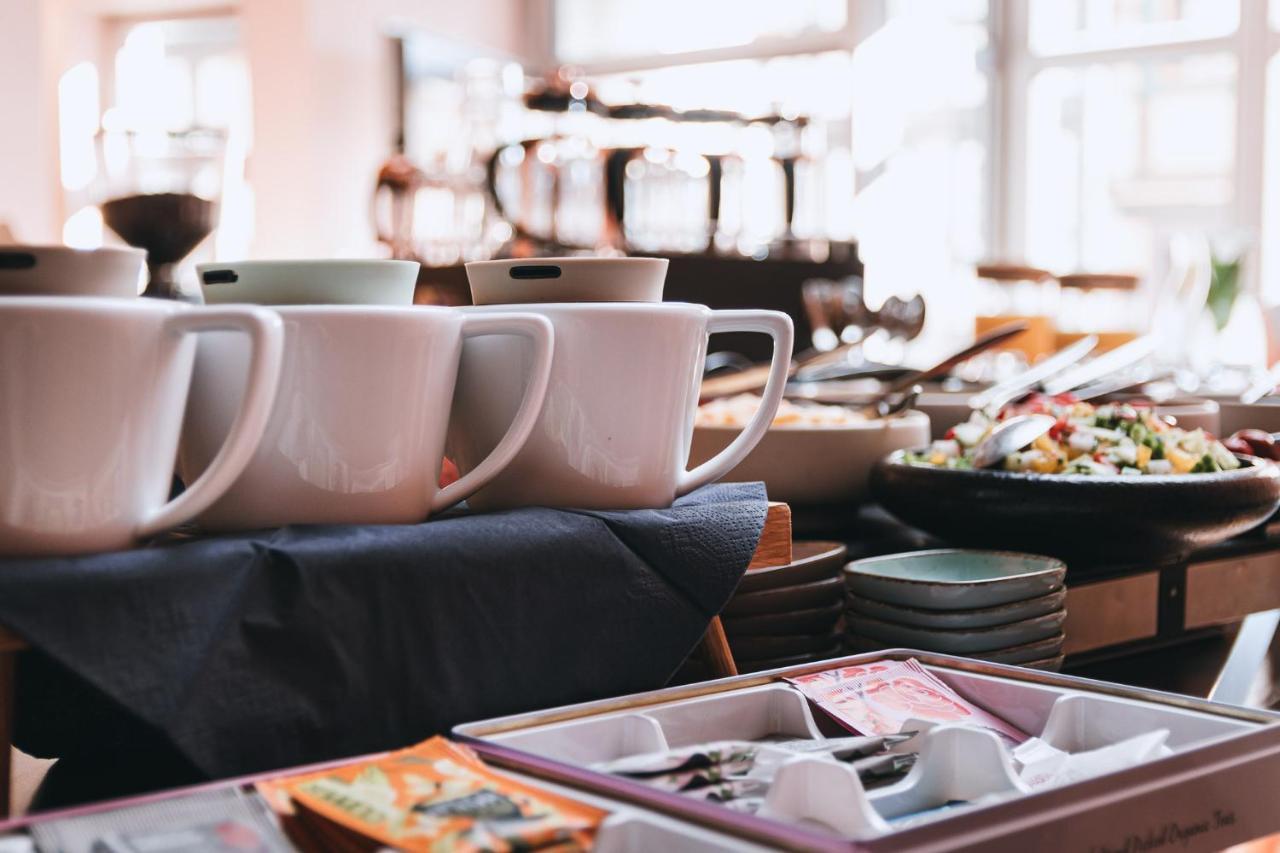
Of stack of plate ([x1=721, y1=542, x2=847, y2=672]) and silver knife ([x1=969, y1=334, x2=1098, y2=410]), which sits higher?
silver knife ([x1=969, y1=334, x2=1098, y2=410])

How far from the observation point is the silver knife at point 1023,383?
1.32 meters

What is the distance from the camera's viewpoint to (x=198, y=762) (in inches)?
19.5

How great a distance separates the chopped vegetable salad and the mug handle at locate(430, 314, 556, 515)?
19.9 inches

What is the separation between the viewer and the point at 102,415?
1.63 feet

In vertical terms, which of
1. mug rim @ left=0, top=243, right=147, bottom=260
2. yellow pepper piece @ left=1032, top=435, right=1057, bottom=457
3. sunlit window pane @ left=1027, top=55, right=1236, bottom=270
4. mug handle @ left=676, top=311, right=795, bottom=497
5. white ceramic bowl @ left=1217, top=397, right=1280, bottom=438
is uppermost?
sunlit window pane @ left=1027, top=55, right=1236, bottom=270

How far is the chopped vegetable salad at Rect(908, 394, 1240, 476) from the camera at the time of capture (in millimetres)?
1023

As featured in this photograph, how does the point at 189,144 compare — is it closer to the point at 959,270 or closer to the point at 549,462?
the point at 959,270

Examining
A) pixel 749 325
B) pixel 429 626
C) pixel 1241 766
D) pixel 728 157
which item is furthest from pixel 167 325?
pixel 728 157

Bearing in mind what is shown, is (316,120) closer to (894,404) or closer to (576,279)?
(894,404)

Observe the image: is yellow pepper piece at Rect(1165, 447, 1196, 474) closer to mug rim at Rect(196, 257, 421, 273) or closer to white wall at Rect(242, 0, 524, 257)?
mug rim at Rect(196, 257, 421, 273)

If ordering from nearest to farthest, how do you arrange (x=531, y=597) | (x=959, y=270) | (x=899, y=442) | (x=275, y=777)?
(x=275, y=777) → (x=531, y=597) → (x=899, y=442) → (x=959, y=270)

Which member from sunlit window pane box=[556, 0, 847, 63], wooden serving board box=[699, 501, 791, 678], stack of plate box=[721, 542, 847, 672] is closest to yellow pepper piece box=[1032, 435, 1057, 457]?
stack of plate box=[721, 542, 847, 672]

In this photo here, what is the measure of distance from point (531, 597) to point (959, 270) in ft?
21.3

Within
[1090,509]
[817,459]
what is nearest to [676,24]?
[817,459]
